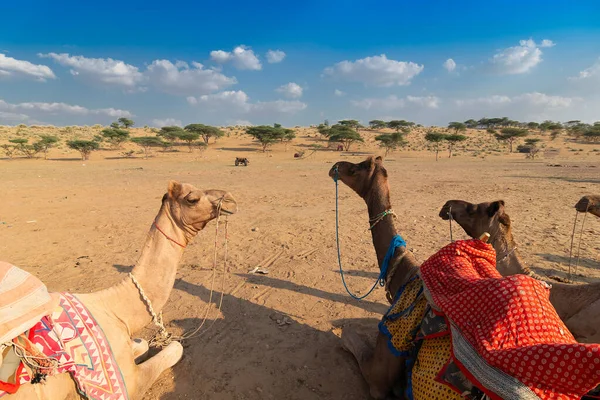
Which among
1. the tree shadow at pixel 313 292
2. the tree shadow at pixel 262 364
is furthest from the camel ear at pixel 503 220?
the tree shadow at pixel 262 364

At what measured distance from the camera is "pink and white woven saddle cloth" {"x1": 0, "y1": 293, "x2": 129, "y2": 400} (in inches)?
81.7

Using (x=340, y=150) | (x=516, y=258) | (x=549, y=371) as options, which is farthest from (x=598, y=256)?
(x=340, y=150)

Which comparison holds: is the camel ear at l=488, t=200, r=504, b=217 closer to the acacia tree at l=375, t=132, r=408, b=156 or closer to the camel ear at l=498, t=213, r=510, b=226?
the camel ear at l=498, t=213, r=510, b=226

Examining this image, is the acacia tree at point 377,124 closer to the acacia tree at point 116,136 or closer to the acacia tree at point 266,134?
the acacia tree at point 266,134

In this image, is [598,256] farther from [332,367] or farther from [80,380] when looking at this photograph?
[80,380]

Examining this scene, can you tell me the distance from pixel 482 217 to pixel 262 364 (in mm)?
2862

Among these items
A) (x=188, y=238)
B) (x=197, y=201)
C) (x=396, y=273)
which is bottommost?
(x=396, y=273)

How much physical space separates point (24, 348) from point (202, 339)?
84.3 inches

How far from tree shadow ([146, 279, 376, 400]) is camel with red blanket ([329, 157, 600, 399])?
36 centimetres

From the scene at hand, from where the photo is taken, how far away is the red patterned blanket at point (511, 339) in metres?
1.46

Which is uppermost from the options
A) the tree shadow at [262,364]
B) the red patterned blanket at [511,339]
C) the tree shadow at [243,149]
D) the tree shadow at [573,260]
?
the tree shadow at [243,149]

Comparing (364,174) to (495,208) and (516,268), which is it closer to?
(495,208)

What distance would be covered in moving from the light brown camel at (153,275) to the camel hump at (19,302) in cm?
60

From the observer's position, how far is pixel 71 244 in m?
7.12
